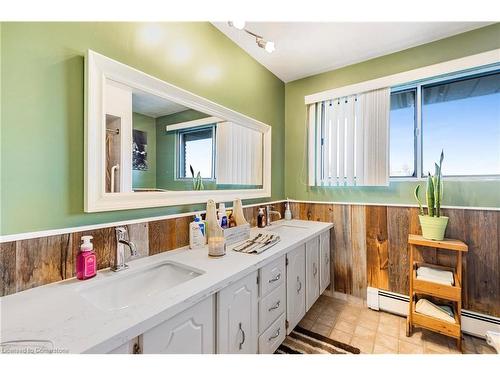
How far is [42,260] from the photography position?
82 cm

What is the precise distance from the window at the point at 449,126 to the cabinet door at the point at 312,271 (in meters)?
0.99

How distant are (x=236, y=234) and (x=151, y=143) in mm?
787

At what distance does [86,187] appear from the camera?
3.03 ft

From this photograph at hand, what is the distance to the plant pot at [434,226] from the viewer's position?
1.57 metres

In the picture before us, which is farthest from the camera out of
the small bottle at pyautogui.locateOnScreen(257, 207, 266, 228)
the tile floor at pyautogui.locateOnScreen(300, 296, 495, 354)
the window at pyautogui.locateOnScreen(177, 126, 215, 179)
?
the small bottle at pyautogui.locateOnScreen(257, 207, 266, 228)

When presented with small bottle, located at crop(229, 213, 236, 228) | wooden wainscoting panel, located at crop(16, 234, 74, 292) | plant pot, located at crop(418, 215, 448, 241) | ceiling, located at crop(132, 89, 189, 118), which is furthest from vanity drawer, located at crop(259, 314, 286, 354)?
ceiling, located at crop(132, 89, 189, 118)

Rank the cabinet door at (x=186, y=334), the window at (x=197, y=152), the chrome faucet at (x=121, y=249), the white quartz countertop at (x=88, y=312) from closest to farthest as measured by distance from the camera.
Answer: the white quartz countertop at (x=88, y=312), the cabinet door at (x=186, y=334), the chrome faucet at (x=121, y=249), the window at (x=197, y=152)

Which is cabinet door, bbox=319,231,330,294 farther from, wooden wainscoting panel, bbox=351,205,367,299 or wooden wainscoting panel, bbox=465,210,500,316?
wooden wainscoting panel, bbox=465,210,500,316

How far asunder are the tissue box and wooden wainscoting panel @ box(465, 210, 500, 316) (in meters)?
1.65

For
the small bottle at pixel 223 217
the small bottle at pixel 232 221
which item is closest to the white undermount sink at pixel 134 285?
the small bottle at pixel 223 217

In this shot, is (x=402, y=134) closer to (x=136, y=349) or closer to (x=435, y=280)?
(x=435, y=280)

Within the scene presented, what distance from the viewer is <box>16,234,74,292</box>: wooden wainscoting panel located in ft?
2.56

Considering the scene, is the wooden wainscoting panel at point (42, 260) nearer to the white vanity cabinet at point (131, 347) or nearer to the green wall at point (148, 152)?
the green wall at point (148, 152)
